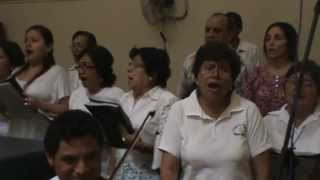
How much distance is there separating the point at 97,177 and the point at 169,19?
11.1ft

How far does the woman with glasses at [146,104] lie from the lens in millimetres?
3016

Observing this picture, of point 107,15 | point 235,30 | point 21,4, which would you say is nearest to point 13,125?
point 235,30

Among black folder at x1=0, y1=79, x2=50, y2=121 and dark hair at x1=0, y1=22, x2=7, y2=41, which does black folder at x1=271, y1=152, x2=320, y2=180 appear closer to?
black folder at x1=0, y1=79, x2=50, y2=121

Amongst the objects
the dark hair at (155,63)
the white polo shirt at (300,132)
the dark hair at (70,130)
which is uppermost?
the dark hair at (70,130)

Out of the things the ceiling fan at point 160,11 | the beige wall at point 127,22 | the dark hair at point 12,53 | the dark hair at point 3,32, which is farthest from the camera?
the dark hair at point 3,32

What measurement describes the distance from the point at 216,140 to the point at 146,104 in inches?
23.7

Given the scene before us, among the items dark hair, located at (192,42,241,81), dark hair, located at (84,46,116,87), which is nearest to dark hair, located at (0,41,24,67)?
dark hair, located at (84,46,116,87)

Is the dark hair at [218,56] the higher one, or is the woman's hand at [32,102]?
the dark hair at [218,56]

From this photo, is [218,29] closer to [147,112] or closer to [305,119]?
[147,112]

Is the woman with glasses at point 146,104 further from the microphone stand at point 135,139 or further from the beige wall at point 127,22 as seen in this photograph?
the beige wall at point 127,22

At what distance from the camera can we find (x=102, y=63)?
335 centimetres

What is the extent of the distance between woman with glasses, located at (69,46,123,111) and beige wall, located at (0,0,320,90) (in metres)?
1.39

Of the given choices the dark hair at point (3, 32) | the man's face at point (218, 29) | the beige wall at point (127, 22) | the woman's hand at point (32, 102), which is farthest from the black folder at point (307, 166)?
the dark hair at point (3, 32)

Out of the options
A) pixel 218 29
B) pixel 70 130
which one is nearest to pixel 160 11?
pixel 218 29
